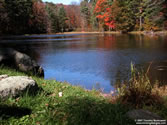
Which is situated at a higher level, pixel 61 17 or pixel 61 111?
pixel 61 17

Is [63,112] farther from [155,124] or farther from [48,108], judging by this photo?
[155,124]

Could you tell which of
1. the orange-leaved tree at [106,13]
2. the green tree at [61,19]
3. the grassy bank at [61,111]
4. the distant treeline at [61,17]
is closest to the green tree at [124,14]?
the distant treeline at [61,17]

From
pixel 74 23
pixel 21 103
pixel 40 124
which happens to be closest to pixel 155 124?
pixel 40 124

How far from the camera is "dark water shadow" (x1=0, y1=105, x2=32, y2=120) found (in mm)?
2462

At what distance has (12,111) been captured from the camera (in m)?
2.62

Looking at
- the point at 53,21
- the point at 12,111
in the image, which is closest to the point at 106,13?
the point at 53,21

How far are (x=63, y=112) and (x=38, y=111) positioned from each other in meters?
0.36

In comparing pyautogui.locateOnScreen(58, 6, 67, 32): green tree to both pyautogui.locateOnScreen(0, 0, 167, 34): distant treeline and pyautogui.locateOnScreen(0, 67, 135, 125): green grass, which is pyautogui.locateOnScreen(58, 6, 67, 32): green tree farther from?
pyautogui.locateOnScreen(0, 67, 135, 125): green grass

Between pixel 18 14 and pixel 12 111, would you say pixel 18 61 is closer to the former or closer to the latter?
pixel 12 111

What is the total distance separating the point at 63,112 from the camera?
2701mm

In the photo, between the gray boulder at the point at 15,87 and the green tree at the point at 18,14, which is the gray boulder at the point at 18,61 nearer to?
the gray boulder at the point at 15,87

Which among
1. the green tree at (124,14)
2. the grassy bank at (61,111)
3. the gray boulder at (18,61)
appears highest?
the green tree at (124,14)

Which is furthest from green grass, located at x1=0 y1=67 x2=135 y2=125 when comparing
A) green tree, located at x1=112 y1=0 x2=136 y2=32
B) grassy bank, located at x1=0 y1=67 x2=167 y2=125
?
green tree, located at x1=112 y1=0 x2=136 y2=32

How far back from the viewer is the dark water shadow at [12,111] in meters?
2.46
